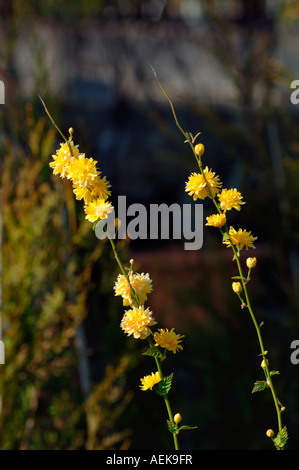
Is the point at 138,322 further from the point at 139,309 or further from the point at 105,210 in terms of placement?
the point at 105,210

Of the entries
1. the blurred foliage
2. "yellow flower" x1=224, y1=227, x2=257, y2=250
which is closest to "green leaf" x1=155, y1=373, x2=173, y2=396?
"yellow flower" x1=224, y1=227, x2=257, y2=250

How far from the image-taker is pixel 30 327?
1.74 meters

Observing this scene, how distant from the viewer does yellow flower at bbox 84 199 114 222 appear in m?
0.60

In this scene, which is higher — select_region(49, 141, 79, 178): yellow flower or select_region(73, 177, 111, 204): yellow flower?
select_region(49, 141, 79, 178): yellow flower

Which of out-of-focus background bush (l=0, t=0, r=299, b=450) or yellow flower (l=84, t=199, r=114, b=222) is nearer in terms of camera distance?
yellow flower (l=84, t=199, r=114, b=222)

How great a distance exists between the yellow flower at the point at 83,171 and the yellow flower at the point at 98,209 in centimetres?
2

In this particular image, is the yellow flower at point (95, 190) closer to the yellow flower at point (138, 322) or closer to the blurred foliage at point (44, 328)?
the yellow flower at point (138, 322)

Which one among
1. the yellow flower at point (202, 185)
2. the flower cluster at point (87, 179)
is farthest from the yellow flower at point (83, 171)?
the yellow flower at point (202, 185)

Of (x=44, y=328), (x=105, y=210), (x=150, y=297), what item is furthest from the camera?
(x=150, y=297)

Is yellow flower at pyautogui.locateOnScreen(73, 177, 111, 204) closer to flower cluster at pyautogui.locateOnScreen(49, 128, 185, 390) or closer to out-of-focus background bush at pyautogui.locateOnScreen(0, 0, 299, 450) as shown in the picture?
flower cluster at pyautogui.locateOnScreen(49, 128, 185, 390)

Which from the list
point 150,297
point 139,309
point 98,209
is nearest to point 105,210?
point 98,209

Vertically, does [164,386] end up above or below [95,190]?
below

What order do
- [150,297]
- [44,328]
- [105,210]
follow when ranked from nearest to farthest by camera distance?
1. [105,210]
2. [44,328]
3. [150,297]

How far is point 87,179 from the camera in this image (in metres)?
0.60
